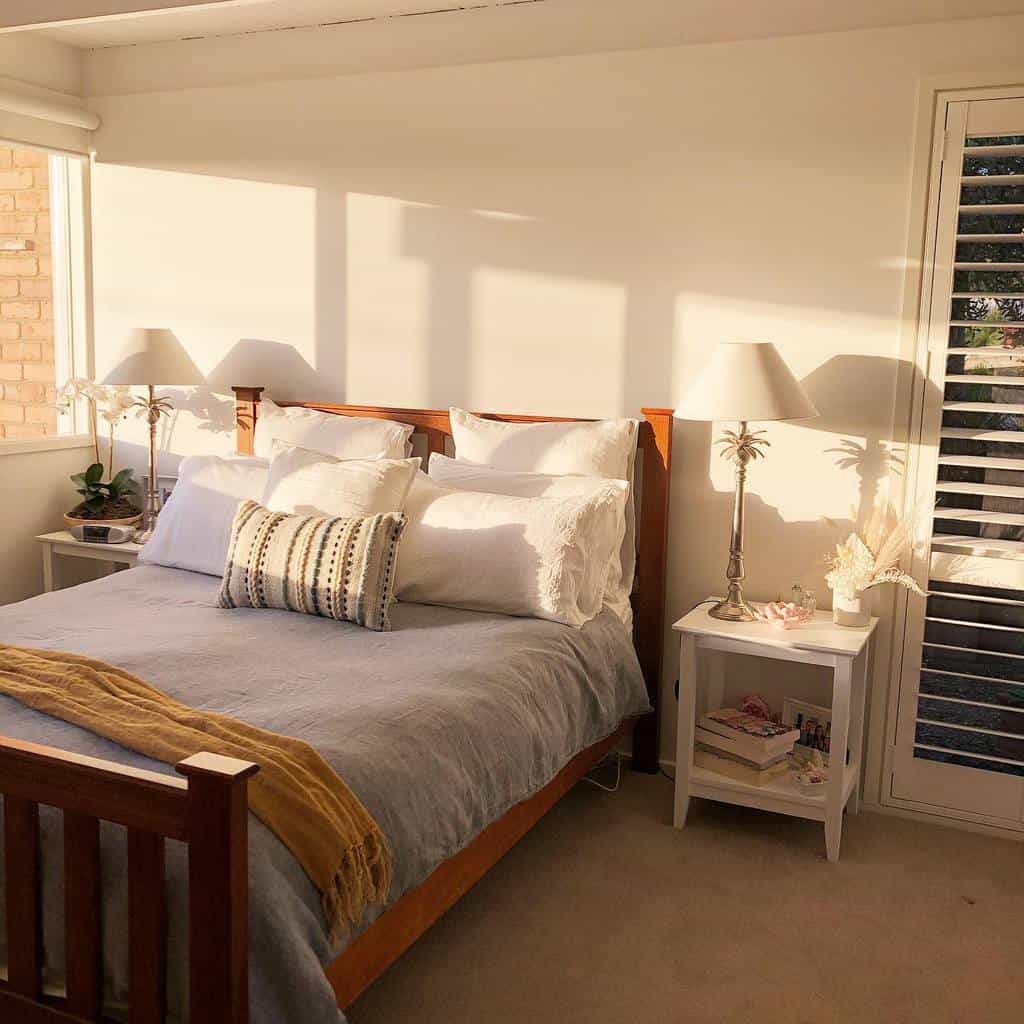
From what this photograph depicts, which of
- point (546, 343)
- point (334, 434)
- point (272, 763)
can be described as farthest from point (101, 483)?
point (272, 763)

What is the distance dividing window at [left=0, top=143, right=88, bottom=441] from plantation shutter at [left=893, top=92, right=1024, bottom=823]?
3.26 m

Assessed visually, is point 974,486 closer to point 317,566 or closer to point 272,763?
point 317,566

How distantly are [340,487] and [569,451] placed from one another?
2.30 ft

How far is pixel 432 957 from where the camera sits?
2.54m

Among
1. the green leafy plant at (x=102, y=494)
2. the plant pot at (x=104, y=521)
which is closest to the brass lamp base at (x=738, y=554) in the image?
the plant pot at (x=104, y=521)

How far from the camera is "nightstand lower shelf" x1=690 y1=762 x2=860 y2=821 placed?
309cm

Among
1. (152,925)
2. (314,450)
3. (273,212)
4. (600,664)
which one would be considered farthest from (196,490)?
(152,925)

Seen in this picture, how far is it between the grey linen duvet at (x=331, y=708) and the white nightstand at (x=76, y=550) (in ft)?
1.70

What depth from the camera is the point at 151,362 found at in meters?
4.05

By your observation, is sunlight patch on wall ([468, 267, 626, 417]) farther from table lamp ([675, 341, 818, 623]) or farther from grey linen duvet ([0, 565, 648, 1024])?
grey linen duvet ([0, 565, 648, 1024])

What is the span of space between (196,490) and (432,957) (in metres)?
1.76

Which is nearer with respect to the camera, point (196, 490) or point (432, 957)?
point (432, 957)

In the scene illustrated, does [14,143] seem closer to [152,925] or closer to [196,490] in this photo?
[196,490]

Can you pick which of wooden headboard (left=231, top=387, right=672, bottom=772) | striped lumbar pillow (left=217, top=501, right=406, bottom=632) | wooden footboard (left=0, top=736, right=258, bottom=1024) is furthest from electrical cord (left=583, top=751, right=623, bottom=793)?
wooden footboard (left=0, top=736, right=258, bottom=1024)
